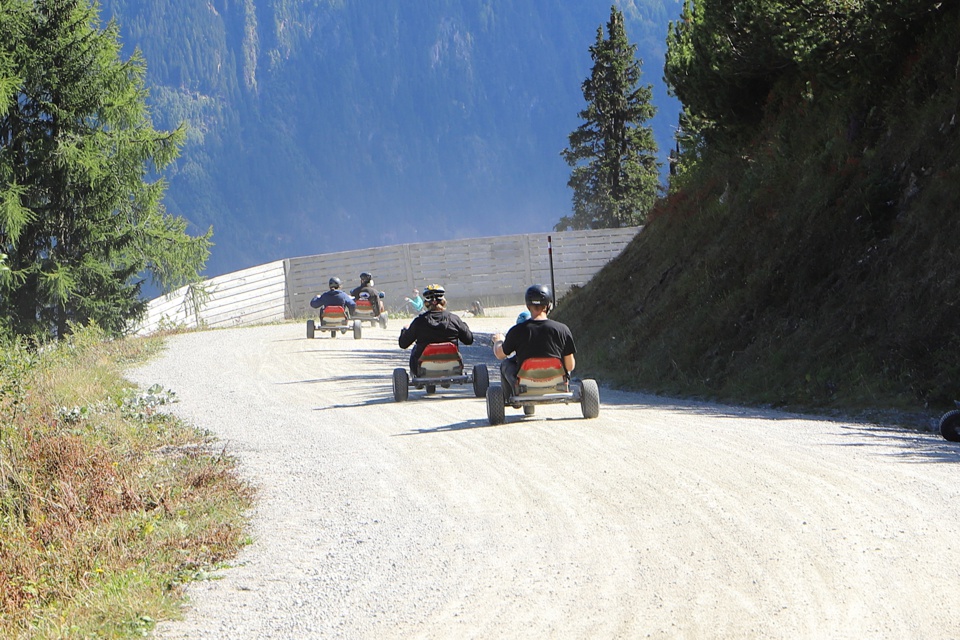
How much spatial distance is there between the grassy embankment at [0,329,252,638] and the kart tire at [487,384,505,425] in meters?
2.99

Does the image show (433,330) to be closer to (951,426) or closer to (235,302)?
(951,426)

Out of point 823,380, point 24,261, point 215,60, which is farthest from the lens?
point 215,60

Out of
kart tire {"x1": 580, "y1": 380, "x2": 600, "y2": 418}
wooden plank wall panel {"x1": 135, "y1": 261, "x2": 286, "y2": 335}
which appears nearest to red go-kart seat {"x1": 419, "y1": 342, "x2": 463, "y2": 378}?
kart tire {"x1": 580, "y1": 380, "x2": 600, "y2": 418}

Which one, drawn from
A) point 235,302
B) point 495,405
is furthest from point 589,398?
point 235,302

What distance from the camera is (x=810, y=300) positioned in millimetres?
16047

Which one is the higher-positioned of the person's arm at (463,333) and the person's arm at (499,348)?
the person's arm at (463,333)

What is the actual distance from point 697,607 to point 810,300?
11.4m

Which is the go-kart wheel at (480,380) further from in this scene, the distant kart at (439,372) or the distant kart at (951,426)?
the distant kart at (951,426)

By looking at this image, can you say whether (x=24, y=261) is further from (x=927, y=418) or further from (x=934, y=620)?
(x=934, y=620)

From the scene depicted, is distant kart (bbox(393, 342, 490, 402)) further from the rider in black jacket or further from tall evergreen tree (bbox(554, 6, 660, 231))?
tall evergreen tree (bbox(554, 6, 660, 231))

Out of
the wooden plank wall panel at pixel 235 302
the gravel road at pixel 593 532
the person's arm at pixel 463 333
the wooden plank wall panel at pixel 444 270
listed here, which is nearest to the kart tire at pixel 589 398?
the gravel road at pixel 593 532

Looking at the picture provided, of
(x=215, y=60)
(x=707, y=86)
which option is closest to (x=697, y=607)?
(x=707, y=86)

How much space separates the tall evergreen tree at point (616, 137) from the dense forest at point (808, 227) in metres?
26.8

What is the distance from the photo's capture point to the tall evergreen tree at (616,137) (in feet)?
166
